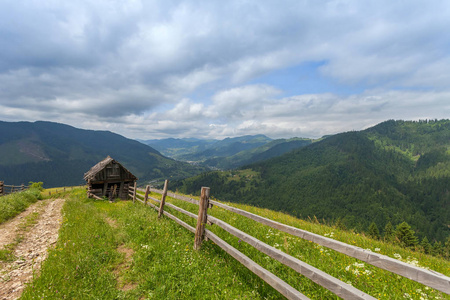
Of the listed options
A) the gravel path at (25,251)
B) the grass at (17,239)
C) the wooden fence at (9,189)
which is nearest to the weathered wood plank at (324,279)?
the gravel path at (25,251)

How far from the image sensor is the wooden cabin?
72.8ft

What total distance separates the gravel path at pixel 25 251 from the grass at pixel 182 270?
473 mm

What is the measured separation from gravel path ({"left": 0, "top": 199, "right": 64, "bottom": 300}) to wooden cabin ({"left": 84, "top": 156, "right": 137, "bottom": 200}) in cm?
979

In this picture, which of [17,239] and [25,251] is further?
[17,239]

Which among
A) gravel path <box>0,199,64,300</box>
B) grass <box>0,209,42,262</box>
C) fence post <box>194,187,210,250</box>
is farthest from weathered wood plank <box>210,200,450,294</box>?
grass <box>0,209,42,262</box>

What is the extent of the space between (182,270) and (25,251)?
7.15 meters

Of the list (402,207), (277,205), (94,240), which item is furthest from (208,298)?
(402,207)

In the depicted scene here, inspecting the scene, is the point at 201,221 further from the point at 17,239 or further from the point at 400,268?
the point at 17,239

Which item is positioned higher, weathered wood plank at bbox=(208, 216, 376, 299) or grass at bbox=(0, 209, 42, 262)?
weathered wood plank at bbox=(208, 216, 376, 299)

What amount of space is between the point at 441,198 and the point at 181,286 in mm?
300570

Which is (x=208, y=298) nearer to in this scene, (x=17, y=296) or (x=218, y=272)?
(x=218, y=272)

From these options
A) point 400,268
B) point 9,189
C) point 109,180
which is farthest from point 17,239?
point 9,189

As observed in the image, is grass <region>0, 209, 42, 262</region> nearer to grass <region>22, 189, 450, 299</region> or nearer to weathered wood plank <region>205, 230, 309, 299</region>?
grass <region>22, 189, 450, 299</region>

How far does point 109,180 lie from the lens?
904 inches
